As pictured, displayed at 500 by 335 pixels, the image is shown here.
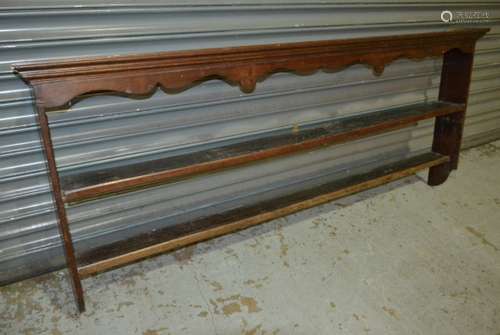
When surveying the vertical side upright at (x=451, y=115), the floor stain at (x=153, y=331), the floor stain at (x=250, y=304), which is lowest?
the floor stain at (x=250, y=304)

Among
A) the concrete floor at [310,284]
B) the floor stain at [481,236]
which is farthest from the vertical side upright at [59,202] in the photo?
the floor stain at [481,236]

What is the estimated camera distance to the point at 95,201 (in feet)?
6.68

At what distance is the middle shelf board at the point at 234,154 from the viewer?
1680mm

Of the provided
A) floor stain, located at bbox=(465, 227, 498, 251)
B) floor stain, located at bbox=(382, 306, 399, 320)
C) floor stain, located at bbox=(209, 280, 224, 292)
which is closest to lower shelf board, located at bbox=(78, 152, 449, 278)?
floor stain, located at bbox=(209, 280, 224, 292)

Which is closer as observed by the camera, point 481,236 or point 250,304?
point 250,304

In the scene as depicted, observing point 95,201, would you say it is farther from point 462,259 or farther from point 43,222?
point 462,259

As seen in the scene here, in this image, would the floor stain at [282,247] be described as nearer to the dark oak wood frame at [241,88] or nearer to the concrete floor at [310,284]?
the concrete floor at [310,284]

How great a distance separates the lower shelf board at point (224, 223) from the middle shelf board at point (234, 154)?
29cm

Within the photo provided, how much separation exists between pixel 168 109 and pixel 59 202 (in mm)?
756

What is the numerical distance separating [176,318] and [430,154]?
2.23 m

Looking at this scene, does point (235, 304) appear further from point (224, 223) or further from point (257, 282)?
point (224, 223)

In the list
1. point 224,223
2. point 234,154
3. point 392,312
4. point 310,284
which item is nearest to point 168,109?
point 234,154

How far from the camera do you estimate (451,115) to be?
9.03 feet

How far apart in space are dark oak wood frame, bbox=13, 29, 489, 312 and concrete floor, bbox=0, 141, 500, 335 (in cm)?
20
